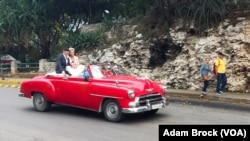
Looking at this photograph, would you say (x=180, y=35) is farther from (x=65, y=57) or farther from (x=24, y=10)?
(x=24, y=10)

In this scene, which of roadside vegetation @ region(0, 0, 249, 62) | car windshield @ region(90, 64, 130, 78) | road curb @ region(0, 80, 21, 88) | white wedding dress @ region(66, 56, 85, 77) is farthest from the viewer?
roadside vegetation @ region(0, 0, 249, 62)

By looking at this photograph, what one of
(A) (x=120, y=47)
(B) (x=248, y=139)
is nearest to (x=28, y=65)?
(A) (x=120, y=47)

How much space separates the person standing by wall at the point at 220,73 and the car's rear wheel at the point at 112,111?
19.3 ft

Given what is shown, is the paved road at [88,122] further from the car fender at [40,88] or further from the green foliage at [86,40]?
the green foliage at [86,40]

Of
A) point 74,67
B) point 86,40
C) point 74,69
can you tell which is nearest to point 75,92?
point 74,69

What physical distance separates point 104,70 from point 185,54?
694 cm

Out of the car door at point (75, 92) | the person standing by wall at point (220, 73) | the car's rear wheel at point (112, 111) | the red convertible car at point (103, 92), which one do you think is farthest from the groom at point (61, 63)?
the person standing by wall at point (220, 73)

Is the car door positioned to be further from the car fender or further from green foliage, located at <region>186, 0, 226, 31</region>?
green foliage, located at <region>186, 0, 226, 31</region>

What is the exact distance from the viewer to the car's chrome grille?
9296 millimetres

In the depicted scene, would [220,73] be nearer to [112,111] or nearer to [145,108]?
[145,108]

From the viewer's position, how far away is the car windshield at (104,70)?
10.2 meters

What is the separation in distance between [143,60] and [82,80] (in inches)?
313

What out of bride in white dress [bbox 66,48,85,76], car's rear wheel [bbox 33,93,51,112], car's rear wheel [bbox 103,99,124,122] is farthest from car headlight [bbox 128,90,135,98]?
car's rear wheel [bbox 33,93,51,112]

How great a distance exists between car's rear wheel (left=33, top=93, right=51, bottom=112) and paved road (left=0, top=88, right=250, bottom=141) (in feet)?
0.65
